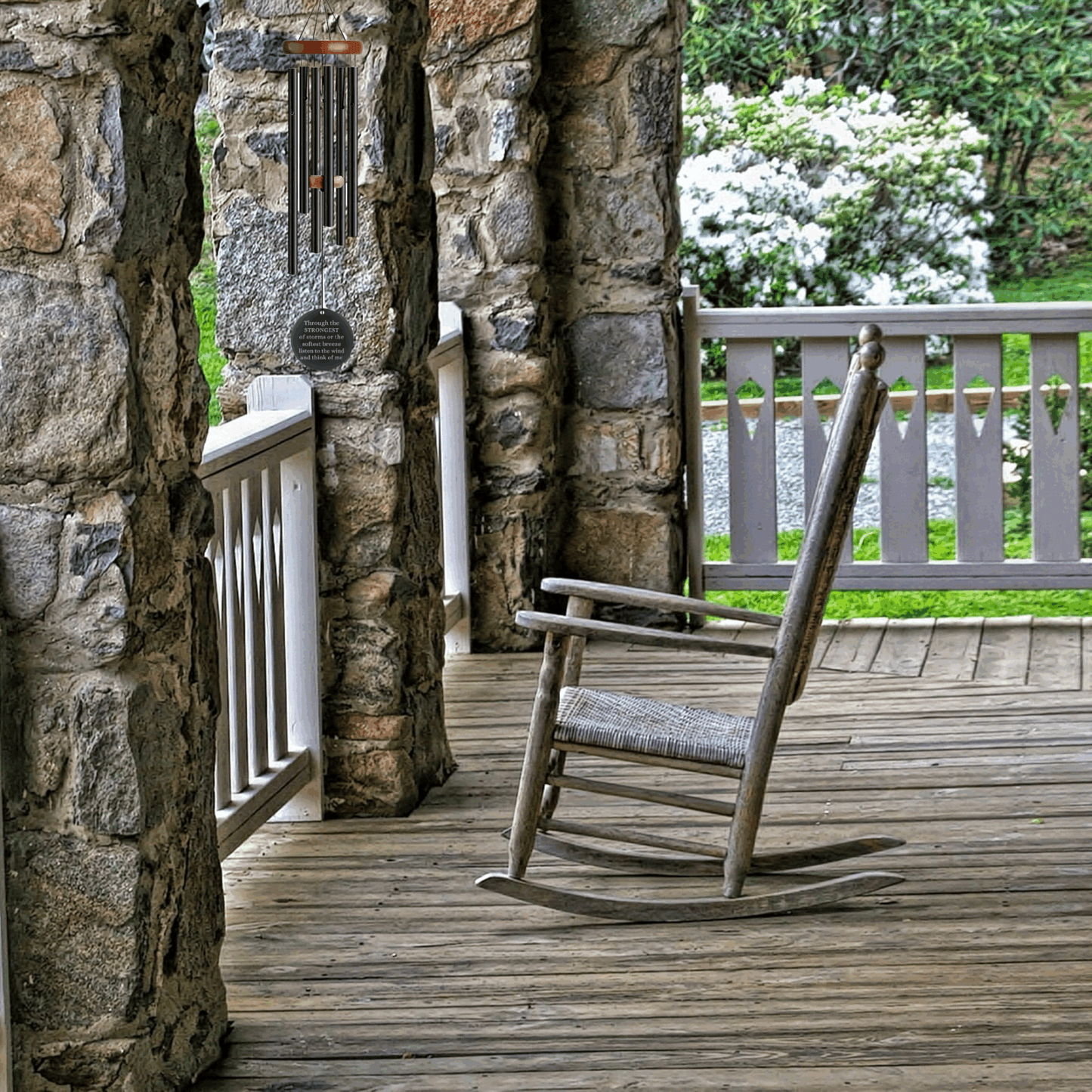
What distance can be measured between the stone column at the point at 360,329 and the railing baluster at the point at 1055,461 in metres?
2.28

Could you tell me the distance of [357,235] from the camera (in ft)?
11.5

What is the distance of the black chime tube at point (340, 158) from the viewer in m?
3.42

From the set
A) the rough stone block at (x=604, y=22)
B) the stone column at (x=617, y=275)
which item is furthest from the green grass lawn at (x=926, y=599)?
the rough stone block at (x=604, y=22)

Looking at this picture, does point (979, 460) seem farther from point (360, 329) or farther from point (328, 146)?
point (328, 146)

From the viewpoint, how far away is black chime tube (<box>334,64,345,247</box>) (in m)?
3.42

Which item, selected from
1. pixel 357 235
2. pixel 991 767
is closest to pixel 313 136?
pixel 357 235

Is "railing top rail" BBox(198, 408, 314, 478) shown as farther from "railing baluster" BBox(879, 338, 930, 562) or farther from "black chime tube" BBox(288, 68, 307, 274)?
"railing baluster" BBox(879, 338, 930, 562)

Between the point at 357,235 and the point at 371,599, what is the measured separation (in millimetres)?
744

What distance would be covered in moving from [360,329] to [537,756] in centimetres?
103

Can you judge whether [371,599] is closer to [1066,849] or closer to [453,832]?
[453,832]

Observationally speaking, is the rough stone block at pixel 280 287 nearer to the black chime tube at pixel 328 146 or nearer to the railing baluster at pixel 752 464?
the black chime tube at pixel 328 146

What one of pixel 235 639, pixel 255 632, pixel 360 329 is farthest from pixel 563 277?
pixel 235 639

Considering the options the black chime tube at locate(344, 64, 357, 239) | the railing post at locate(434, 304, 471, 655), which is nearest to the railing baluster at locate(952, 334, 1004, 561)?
the railing post at locate(434, 304, 471, 655)

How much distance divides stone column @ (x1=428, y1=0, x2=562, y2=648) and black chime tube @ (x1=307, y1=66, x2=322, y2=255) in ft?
4.55
